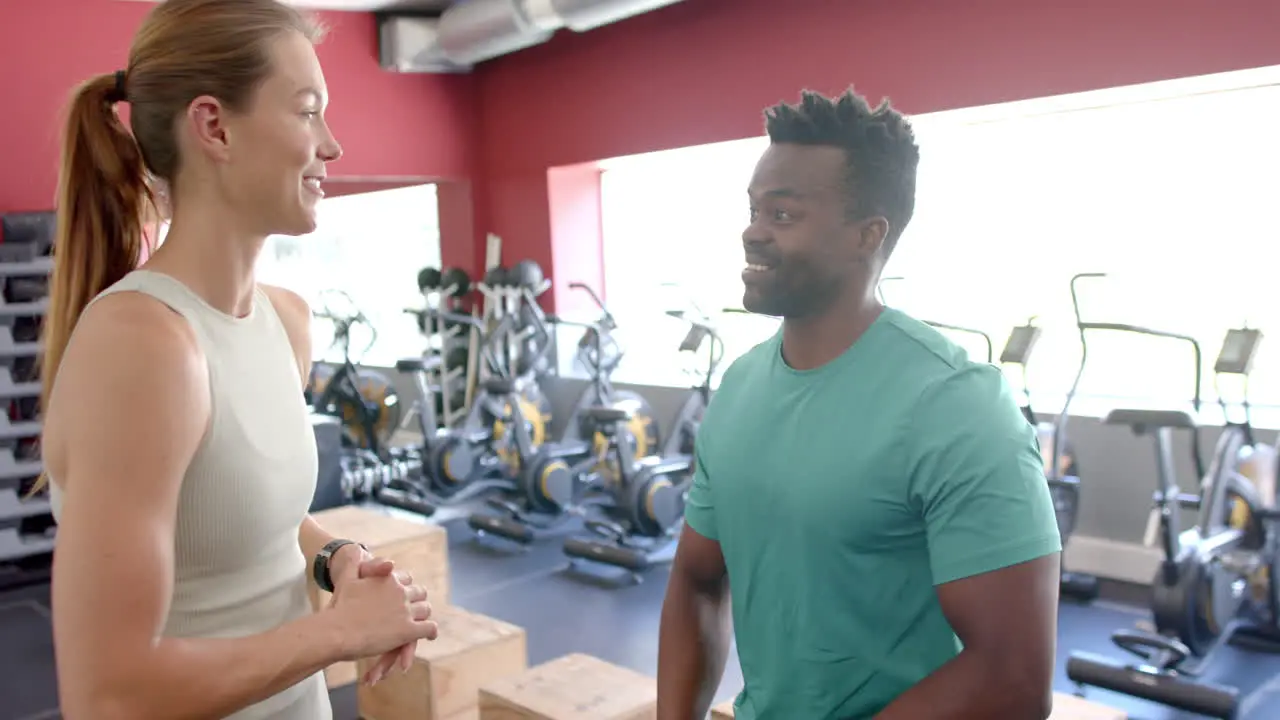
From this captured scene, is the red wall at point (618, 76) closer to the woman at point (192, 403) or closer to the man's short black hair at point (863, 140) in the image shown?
the woman at point (192, 403)

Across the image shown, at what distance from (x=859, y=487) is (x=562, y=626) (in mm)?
3190

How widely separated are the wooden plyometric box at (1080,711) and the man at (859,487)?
47.3 inches

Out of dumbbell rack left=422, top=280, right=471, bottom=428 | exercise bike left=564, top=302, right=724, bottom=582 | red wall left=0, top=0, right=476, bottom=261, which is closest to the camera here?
exercise bike left=564, top=302, right=724, bottom=582

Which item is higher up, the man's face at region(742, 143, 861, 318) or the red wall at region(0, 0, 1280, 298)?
the red wall at region(0, 0, 1280, 298)

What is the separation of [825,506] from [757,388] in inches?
8.5

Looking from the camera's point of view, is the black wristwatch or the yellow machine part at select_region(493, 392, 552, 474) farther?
the yellow machine part at select_region(493, 392, 552, 474)

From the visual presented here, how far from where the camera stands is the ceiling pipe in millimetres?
5160

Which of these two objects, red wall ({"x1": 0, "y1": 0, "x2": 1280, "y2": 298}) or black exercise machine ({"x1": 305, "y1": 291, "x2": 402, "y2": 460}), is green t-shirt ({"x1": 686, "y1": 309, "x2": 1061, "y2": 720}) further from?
black exercise machine ({"x1": 305, "y1": 291, "x2": 402, "y2": 460})

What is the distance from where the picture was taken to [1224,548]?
3.35 meters

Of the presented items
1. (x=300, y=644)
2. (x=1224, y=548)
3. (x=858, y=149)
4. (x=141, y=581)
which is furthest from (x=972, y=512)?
(x=1224, y=548)

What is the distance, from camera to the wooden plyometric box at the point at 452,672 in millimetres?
2824

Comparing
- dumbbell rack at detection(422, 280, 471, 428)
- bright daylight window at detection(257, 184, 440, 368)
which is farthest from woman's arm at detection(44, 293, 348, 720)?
bright daylight window at detection(257, 184, 440, 368)

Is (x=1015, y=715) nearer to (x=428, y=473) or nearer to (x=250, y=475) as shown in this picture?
(x=250, y=475)

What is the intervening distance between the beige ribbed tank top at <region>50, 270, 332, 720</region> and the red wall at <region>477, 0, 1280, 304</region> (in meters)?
3.77
